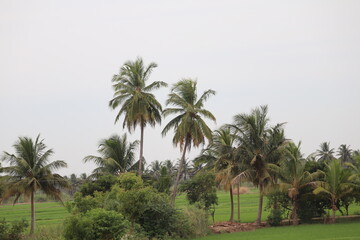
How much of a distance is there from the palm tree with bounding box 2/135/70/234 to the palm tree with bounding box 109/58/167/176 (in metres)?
6.48

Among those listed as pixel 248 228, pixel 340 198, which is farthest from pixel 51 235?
→ pixel 340 198

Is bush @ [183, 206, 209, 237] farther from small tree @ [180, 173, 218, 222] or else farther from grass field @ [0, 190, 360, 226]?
small tree @ [180, 173, 218, 222]

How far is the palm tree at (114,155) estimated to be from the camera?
3203cm

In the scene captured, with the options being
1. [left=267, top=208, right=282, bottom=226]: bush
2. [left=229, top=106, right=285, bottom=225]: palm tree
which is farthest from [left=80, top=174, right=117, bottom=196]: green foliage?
[left=267, top=208, right=282, bottom=226]: bush

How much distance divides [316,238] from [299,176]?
26.0 feet

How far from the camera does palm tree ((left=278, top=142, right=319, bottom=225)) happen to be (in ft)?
86.6

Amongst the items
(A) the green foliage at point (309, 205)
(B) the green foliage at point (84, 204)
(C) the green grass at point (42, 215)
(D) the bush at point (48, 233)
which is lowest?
(C) the green grass at point (42, 215)

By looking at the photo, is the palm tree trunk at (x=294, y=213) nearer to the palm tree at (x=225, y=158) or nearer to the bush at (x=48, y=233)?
the palm tree at (x=225, y=158)

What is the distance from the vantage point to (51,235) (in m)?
19.3

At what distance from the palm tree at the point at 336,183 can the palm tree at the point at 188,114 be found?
851 cm

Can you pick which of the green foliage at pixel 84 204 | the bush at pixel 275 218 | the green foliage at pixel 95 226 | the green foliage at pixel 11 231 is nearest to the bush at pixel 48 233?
the green foliage at pixel 84 204

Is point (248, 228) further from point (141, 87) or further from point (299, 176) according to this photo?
point (141, 87)

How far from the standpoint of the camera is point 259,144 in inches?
1089

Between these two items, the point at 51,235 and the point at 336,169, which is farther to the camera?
the point at 336,169
